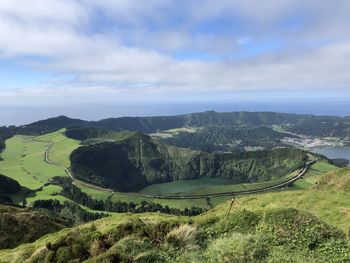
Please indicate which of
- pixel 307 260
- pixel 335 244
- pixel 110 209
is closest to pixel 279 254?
pixel 307 260

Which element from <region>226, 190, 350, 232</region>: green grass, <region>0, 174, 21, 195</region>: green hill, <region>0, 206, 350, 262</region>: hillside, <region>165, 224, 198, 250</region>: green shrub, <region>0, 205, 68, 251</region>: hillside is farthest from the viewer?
<region>0, 174, 21, 195</region>: green hill

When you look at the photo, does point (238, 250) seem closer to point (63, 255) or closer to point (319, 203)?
point (63, 255)

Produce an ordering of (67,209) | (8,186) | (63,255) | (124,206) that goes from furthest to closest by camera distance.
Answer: (8,186) < (124,206) < (67,209) < (63,255)

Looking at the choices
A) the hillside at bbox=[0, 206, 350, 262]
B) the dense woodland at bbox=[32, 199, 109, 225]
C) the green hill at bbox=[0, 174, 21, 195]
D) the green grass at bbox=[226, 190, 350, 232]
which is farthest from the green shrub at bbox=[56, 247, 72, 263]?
the green hill at bbox=[0, 174, 21, 195]

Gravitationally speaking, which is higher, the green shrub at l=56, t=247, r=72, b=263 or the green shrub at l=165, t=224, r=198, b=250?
the green shrub at l=165, t=224, r=198, b=250

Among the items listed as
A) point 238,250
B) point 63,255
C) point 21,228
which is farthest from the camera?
point 21,228

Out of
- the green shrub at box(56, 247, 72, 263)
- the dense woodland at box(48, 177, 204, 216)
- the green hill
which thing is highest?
the green shrub at box(56, 247, 72, 263)

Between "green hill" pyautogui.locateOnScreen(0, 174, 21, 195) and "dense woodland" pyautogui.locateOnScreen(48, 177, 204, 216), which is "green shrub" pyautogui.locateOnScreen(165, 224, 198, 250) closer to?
"dense woodland" pyautogui.locateOnScreen(48, 177, 204, 216)

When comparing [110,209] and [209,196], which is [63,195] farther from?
[209,196]

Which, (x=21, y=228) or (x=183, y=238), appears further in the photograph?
(x=21, y=228)

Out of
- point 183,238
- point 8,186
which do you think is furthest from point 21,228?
point 8,186
